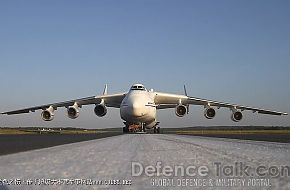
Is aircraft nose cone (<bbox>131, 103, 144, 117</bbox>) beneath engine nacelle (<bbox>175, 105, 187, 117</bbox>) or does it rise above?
beneath

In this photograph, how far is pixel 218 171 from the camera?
4.84 meters

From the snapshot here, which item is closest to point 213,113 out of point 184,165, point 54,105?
point 54,105

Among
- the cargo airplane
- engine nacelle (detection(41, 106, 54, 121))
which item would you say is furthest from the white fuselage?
engine nacelle (detection(41, 106, 54, 121))

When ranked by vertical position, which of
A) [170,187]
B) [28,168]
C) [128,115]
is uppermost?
[128,115]

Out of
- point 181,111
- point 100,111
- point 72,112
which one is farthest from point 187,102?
point 72,112

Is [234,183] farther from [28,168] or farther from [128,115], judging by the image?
[128,115]

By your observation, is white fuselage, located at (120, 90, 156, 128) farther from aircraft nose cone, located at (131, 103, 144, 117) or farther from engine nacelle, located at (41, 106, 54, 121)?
engine nacelle, located at (41, 106, 54, 121)

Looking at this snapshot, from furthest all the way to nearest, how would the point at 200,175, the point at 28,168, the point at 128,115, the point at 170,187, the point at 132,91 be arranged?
the point at 132,91 < the point at 128,115 < the point at 28,168 < the point at 200,175 < the point at 170,187

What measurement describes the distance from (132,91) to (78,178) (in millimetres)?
26727

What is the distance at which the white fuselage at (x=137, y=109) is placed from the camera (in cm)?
2808

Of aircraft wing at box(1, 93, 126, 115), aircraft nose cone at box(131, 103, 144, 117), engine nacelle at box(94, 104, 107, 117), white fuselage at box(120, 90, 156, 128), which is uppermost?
aircraft wing at box(1, 93, 126, 115)

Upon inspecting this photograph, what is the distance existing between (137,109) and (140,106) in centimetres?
34

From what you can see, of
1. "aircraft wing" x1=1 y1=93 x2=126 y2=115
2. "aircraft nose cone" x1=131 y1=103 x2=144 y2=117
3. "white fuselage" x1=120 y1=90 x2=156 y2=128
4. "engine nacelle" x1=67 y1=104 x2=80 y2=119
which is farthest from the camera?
"aircraft wing" x1=1 y1=93 x2=126 y2=115

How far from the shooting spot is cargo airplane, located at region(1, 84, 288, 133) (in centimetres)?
2878
